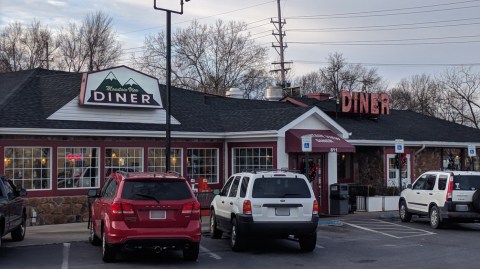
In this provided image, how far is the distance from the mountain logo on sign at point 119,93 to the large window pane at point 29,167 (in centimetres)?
242

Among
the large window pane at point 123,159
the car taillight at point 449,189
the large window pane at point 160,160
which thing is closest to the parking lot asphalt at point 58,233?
the large window pane at point 123,159

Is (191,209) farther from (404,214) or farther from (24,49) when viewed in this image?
(24,49)

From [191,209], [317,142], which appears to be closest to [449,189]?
[317,142]

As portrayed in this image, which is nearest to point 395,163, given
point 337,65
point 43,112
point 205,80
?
point 43,112

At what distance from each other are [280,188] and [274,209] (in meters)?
0.52

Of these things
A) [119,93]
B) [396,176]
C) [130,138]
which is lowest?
[396,176]

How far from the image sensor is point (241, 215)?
43.9ft

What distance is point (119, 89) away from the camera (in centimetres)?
2058

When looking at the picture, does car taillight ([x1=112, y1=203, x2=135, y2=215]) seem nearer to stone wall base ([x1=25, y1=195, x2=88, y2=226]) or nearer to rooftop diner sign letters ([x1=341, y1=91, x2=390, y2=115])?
stone wall base ([x1=25, y1=195, x2=88, y2=226])

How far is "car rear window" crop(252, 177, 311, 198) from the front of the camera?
13.5 m

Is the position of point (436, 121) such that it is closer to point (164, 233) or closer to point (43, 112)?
point (43, 112)

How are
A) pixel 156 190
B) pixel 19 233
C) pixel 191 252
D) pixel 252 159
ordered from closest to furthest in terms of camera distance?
pixel 156 190 < pixel 191 252 < pixel 19 233 < pixel 252 159

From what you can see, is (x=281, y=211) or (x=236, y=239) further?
(x=236, y=239)

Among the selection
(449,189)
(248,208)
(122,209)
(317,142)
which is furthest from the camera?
(317,142)
